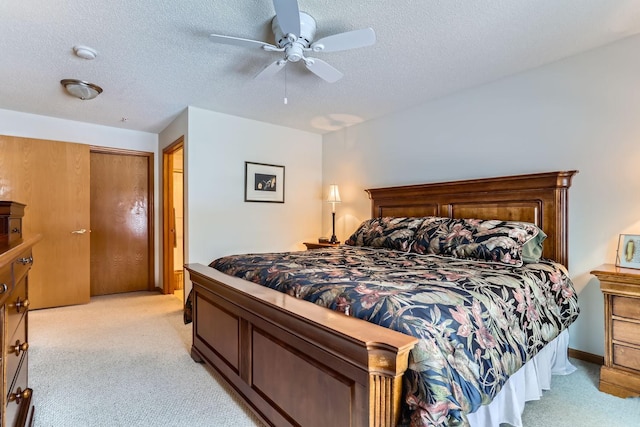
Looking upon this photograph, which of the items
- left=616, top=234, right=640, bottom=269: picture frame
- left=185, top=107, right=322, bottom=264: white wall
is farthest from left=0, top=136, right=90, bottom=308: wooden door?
left=616, top=234, right=640, bottom=269: picture frame

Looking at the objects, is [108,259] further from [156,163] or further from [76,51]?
[76,51]

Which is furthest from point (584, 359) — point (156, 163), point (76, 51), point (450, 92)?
point (156, 163)

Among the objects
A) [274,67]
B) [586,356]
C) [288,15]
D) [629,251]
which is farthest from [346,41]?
[586,356]

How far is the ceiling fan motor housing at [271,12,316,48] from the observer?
1.99m

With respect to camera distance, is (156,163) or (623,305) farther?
(156,163)

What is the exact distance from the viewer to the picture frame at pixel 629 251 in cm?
212

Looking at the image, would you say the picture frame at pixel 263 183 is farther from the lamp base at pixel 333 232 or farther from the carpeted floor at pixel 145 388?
the carpeted floor at pixel 145 388

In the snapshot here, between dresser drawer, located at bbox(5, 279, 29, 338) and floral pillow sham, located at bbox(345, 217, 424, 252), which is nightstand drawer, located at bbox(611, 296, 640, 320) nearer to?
floral pillow sham, located at bbox(345, 217, 424, 252)

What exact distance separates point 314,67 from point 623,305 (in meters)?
2.49

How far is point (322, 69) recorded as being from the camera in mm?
2344

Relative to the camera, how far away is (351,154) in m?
4.43

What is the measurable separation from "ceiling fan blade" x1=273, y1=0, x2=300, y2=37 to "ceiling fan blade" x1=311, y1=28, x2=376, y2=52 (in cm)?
16

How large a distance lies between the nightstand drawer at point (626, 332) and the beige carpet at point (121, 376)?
2.21 meters

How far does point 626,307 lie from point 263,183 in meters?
3.56
